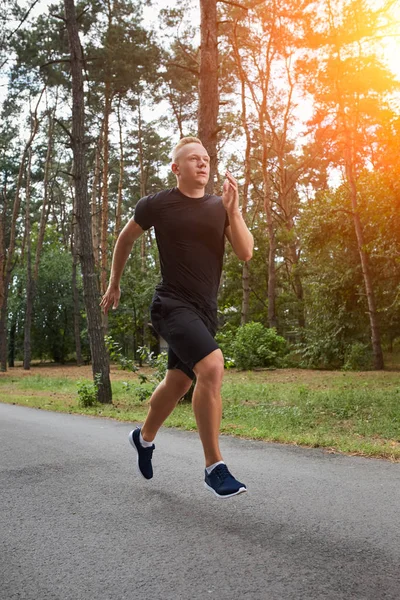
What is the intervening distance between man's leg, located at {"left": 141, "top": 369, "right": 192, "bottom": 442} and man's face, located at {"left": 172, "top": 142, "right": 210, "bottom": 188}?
3.95ft

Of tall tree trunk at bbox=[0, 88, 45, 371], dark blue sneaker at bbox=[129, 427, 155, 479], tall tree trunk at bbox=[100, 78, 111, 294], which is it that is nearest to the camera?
dark blue sneaker at bbox=[129, 427, 155, 479]

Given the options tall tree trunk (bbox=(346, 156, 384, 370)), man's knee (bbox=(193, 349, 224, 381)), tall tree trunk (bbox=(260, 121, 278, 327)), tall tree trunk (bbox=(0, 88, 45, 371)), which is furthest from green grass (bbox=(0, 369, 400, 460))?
tall tree trunk (bbox=(0, 88, 45, 371))

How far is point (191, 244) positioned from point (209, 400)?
0.94 metres

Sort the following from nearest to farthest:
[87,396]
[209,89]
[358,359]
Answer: [209,89] → [87,396] → [358,359]

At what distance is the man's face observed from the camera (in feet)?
12.2

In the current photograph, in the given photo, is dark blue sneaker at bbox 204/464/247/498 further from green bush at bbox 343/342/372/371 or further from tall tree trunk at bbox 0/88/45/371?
tall tree trunk at bbox 0/88/45/371

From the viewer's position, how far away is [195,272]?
12.0 ft

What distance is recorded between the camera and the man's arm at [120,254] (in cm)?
399

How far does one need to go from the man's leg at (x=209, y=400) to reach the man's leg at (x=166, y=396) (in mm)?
257

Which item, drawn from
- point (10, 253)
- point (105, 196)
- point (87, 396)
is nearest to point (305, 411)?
point (87, 396)

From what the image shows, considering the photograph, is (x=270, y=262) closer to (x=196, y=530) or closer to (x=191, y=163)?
(x=191, y=163)

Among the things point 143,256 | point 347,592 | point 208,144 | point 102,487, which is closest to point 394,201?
point 208,144

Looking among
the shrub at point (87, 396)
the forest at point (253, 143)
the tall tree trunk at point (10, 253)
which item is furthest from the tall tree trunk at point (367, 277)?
the tall tree trunk at point (10, 253)

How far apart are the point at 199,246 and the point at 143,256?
35912 mm
